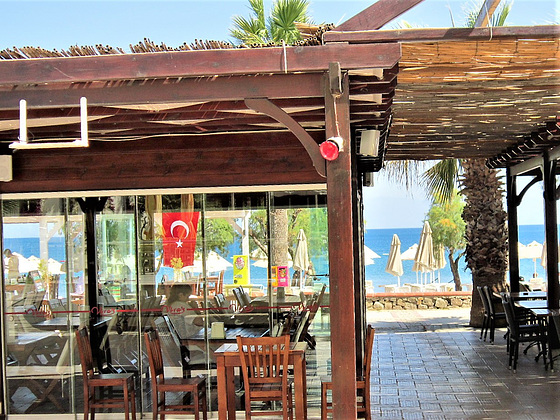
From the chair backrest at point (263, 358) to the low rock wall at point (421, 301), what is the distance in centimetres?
1155

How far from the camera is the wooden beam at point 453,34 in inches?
169

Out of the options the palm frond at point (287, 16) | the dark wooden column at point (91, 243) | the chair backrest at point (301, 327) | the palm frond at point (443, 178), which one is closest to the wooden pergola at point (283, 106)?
the dark wooden column at point (91, 243)

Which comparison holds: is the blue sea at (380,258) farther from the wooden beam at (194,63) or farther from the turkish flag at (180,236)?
the wooden beam at (194,63)

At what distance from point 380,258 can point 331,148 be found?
44877mm

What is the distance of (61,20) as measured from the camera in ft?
130

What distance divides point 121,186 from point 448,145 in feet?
14.9

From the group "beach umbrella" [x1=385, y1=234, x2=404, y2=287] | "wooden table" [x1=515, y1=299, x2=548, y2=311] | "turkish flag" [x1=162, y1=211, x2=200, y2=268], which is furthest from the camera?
"beach umbrella" [x1=385, y1=234, x2=404, y2=287]

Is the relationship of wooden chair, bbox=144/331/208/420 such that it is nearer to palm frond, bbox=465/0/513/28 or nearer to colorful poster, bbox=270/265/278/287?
colorful poster, bbox=270/265/278/287

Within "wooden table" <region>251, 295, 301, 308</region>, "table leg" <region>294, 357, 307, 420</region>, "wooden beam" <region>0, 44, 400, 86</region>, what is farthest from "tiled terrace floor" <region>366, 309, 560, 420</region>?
"wooden beam" <region>0, 44, 400, 86</region>

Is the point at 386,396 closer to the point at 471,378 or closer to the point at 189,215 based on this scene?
the point at 471,378

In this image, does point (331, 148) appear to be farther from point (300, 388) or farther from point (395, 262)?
point (395, 262)

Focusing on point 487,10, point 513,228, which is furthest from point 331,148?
point 513,228

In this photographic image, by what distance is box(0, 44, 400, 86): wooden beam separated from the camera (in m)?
3.86

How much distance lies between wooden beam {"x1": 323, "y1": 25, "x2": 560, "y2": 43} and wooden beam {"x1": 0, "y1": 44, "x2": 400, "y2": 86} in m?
0.44
